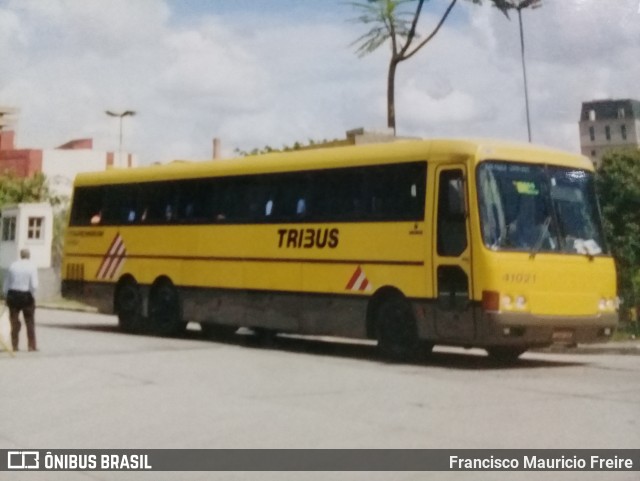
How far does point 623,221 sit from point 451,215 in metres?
14.0

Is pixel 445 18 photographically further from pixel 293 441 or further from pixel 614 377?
pixel 614 377

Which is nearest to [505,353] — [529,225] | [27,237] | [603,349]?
[529,225]

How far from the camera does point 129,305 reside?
1908 centimetres

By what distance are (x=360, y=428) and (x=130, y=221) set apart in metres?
11.4

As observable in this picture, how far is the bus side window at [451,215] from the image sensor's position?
1310cm

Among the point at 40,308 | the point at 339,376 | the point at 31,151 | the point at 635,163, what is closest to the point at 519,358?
the point at 339,376

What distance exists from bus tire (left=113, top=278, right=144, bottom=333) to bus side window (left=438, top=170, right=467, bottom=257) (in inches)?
281

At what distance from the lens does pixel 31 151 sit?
2569 inches

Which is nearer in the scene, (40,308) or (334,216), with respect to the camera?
(334,216)

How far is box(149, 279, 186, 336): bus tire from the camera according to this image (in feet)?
59.3

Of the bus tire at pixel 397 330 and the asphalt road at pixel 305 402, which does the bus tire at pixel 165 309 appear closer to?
the asphalt road at pixel 305 402

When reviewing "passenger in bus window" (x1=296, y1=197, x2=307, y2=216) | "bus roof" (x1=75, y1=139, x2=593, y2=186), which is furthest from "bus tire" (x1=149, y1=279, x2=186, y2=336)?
"passenger in bus window" (x1=296, y1=197, x2=307, y2=216)

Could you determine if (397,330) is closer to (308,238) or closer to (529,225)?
(308,238)

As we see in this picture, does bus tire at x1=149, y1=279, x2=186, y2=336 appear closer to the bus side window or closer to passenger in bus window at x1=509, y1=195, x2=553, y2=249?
the bus side window
